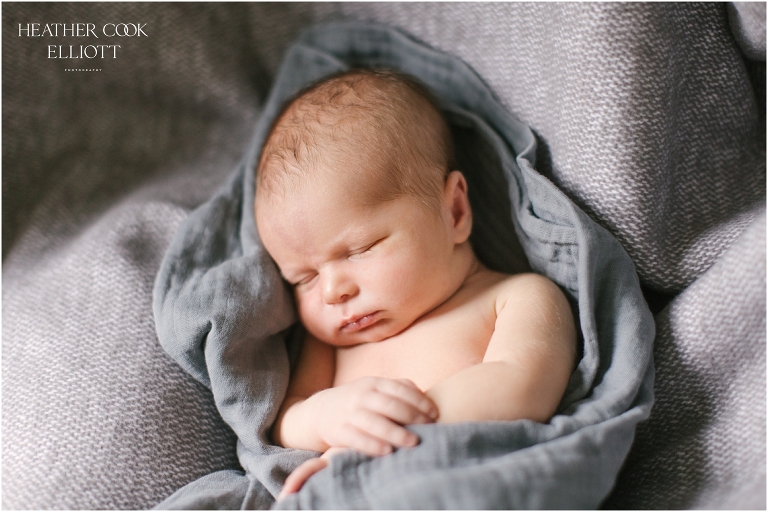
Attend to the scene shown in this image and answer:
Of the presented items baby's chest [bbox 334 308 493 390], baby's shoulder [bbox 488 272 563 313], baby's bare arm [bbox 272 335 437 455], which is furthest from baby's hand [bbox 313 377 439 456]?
baby's shoulder [bbox 488 272 563 313]

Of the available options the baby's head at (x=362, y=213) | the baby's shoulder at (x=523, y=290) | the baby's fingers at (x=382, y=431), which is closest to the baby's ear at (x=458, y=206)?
the baby's head at (x=362, y=213)

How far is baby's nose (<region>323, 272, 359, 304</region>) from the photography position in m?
0.99

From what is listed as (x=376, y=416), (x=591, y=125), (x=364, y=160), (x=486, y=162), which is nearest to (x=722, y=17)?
(x=591, y=125)

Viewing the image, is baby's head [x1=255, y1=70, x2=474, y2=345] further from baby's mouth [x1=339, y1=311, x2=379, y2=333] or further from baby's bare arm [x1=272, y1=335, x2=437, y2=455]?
baby's bare arm [x1=272, y1=335, x2=437, y2=455]

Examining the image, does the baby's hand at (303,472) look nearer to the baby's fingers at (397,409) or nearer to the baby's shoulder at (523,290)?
the baby's fingers at (397,409)

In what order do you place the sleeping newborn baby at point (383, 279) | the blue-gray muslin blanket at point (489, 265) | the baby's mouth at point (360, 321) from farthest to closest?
the baby's mouth at point (360, 321) < the sleeping newborn baby at point (383, 279) < the blue-gray muslin blanket at point (489, 265)

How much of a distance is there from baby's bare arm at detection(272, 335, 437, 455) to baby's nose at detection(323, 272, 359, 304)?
0.15 meters

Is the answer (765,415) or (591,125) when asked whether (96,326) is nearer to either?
(591,125)

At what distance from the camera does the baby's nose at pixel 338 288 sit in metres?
0.99

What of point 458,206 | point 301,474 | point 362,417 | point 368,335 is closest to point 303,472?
point 301,474

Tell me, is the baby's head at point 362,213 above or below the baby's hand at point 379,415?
above

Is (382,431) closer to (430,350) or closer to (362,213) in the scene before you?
(430,350)

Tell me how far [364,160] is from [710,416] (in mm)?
647

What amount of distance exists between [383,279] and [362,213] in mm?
110
